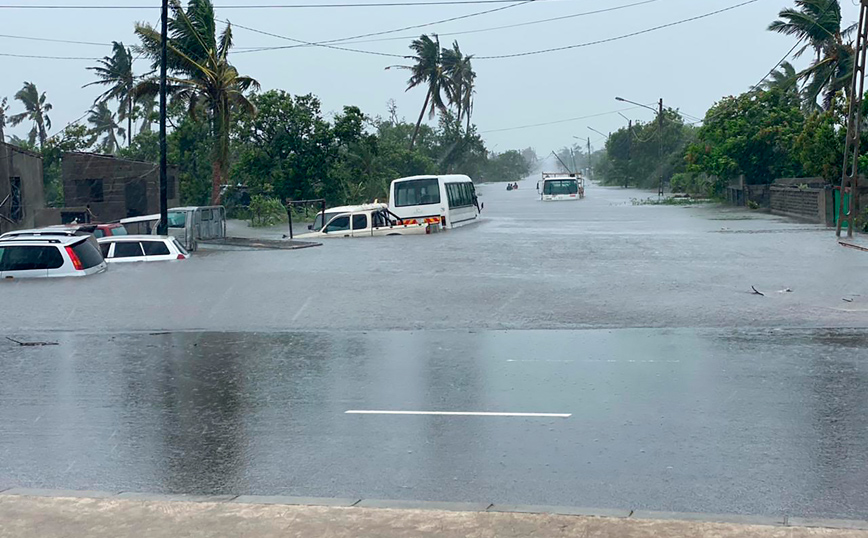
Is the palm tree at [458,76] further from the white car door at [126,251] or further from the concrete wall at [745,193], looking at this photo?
the white car door at [126,251]

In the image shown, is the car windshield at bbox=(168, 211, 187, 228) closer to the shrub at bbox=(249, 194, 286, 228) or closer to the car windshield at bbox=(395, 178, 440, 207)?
the car windshield at bbox=(395, 178, 440, 207)

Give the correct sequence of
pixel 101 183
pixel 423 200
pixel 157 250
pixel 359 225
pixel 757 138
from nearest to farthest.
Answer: pixel 157 250 < pixel 359 225 < pixel 423 200 < pixel 101 183 < pixel 757 138

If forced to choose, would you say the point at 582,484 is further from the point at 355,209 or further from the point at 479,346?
the point at 355,209

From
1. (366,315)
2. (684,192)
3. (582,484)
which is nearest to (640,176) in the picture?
(684,192)

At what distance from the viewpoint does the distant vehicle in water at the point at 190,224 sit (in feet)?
99.7

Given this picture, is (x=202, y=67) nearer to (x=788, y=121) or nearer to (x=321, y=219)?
(x=321, y=219)

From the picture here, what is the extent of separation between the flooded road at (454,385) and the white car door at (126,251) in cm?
96

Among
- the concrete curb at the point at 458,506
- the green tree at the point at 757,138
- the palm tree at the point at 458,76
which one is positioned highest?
the palm tree at the point at 458,76

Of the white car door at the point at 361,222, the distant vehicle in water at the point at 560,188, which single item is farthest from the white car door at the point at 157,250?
the distant vehicle in water at the point at 560,188

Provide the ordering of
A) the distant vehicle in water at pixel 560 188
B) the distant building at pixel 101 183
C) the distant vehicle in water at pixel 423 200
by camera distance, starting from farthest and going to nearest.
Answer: the distant vehicle in water at pixel 560 188, the distant building at pixel 101 183, the distant vehicle in water at pixel 423 200

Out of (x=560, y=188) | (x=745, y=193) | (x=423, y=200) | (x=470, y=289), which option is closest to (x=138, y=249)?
(x=470, y=289)

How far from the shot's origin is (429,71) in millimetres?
85750

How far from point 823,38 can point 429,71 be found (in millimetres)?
38696

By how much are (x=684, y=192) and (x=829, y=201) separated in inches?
1918
